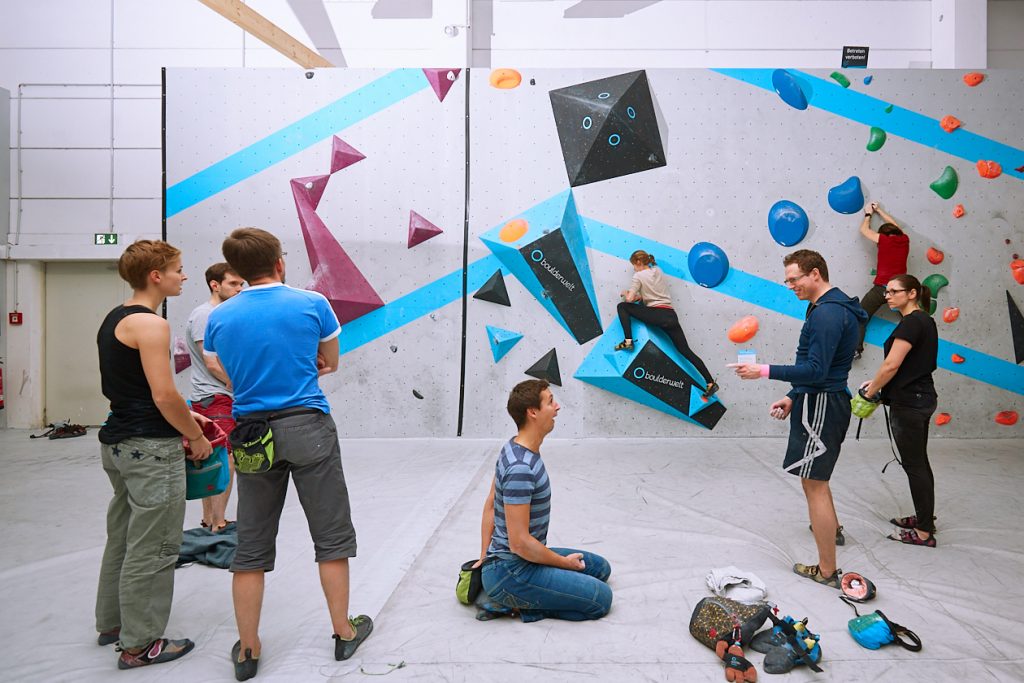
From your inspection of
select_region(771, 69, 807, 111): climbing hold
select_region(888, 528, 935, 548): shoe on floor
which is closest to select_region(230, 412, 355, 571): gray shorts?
select_region(888, 528, 935, 548): shoe on floor

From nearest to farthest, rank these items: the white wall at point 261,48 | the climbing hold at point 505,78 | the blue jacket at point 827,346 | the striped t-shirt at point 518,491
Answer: the striped t-shirt at point 518,491 → the blue jacket at point 827,346 → the climbing hold at point 505,78 → the white wall at point 261,48

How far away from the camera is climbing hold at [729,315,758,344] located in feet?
17.9

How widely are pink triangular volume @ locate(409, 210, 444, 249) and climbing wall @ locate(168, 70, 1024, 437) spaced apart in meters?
0.02

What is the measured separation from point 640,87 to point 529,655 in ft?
15.7

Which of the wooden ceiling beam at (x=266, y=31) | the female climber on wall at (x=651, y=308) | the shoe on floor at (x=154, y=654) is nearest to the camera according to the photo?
the shoe on floor at (x=154, y=654)

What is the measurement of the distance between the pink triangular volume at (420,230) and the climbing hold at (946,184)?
420cm

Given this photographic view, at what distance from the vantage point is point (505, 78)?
5531 mm

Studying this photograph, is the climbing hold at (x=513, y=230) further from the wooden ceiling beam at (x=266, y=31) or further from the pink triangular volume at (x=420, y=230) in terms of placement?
the wooden ceiling beam at (x=266, y=31)

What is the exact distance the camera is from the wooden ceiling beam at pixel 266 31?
5030mm

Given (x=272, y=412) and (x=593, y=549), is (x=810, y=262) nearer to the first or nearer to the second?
(x=593, y=549)

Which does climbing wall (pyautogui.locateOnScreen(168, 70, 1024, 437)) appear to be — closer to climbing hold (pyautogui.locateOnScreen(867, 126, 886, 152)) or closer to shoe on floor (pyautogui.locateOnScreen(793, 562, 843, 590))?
climbing hold (pyautogui.locateOnScreen(867, 126, 886, 152))

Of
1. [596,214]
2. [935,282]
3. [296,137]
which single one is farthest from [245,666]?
[935,282]

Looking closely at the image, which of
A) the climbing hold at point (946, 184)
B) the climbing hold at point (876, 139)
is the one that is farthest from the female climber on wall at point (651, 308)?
the climbing hold at point (946, 184)

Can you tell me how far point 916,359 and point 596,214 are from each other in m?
2.98
